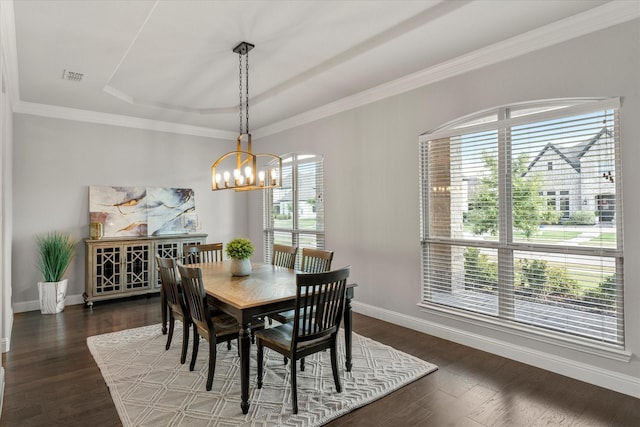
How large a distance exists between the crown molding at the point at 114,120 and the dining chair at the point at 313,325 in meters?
4.56

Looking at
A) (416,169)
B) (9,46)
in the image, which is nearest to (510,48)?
(416,169)

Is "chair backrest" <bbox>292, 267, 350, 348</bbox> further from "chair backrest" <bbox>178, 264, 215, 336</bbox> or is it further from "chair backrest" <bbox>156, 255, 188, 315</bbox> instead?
"chair backrest" <bbox>156, 255, 188, 315</bbox>

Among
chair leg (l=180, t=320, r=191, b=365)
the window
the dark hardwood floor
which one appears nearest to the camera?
the dark hardwood floor

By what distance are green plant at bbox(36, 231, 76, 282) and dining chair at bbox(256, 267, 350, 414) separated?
11.9ft

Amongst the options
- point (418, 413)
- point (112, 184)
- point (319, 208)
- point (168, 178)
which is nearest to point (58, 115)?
point (112, 184)

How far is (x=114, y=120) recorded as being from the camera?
5582 mm

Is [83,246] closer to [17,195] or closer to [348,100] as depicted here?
[17,195]

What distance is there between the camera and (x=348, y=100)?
189 inches

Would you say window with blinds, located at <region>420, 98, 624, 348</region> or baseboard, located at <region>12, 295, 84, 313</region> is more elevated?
window with blinds, located at <region>420, 98, 624, 348</region>

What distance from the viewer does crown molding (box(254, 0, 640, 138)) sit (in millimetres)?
2677

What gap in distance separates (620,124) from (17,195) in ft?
22.1

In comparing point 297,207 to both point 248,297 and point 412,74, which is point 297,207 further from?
point 248,297

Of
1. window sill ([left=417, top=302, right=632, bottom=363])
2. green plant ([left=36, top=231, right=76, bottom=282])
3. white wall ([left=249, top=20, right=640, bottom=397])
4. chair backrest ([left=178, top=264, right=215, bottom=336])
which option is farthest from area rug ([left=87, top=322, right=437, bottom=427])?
green plant ([left=36, top=231, right=76, bottom=282])

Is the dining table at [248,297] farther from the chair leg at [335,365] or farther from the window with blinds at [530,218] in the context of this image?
the window with blinds at [530,218]
